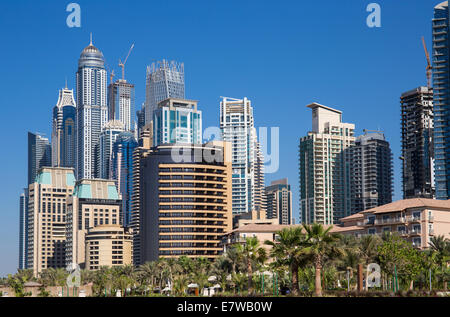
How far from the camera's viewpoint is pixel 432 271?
100m

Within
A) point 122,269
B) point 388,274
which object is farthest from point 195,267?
point 388,274

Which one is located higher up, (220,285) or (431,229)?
(431,229)

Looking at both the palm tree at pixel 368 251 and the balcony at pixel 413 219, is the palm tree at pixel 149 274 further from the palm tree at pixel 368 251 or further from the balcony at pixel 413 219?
the palm tree at pixel 368 251

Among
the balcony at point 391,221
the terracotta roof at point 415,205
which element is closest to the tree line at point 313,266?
the terracotta roof at point 415,205

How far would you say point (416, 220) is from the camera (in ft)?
447

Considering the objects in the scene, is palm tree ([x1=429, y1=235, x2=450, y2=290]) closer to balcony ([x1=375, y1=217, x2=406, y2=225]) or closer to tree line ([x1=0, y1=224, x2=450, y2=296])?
tree line ([x1=0, y1=224, x2=450, y2=296])

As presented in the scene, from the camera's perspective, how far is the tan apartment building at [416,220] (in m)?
135

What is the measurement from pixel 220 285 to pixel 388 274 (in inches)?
1450

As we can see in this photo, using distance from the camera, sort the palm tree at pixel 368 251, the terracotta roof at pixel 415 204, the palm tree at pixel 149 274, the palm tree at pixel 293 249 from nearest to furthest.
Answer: the palm tree at pixel 293 249, the palm tree at pixel 368 251, the terracotta roof at pixel 415 204, the palm tree at pixel 149 274

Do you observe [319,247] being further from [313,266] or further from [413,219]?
[413,219]
